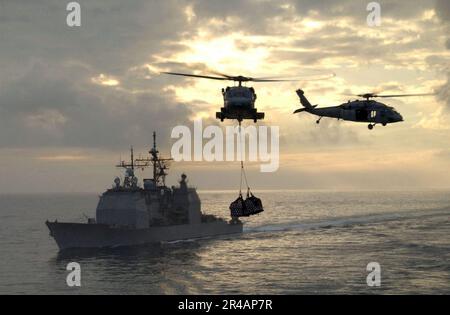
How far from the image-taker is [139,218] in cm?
5459

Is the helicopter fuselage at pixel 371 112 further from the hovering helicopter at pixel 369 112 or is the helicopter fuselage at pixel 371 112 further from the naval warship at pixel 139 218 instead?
the naval warship at pixel 139 218

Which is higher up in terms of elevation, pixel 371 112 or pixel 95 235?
pixel 371 112

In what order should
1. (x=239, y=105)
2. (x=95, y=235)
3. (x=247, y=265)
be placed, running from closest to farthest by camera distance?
(x=239, y=105) < (x=247, y=265) < (x=95, y=235)

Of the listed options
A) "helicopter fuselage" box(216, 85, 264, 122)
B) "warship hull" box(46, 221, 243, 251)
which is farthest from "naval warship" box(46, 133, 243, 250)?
"helicopter fuselage" box(216, 85, 264, 122)

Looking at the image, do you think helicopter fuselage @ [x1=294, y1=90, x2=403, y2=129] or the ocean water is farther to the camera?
the ocean water

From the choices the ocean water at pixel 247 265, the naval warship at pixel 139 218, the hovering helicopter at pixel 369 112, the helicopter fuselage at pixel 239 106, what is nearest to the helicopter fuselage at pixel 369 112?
the hovering helicopter at pixel 369 112

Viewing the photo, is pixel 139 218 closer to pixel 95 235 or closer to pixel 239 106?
pixel 95 235

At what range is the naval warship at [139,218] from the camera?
53062mm

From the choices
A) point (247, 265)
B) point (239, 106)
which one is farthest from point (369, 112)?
point (247, 265)

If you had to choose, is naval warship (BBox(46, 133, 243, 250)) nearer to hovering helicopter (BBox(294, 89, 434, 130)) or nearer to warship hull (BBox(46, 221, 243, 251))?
warship hull (BBox(46, 221, 243, 251))

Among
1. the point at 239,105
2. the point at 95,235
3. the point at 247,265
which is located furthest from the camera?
the point at 95,235

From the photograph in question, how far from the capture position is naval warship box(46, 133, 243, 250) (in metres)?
53.1
